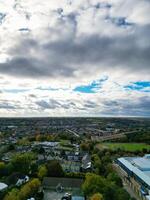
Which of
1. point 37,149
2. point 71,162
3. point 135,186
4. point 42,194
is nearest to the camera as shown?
point 42,194

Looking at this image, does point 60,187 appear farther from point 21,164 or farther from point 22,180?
point 21,164

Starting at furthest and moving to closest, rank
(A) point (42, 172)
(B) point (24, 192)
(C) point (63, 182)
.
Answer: (A) point (42, 172), (C) point (63, 182), (B) point (24, 192)

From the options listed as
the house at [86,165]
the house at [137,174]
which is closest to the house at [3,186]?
the house at [137,174]

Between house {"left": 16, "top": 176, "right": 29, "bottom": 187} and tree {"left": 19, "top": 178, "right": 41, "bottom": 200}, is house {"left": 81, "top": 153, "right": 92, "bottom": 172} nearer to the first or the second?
house {"left": 16, "top": 176, "right": 29, "bottom": 187}

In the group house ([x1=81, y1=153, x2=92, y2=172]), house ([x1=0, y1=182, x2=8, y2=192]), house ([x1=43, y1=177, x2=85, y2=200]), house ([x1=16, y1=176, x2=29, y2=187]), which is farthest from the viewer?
house ([x1=81, y1=153, x2=92, y2=172])

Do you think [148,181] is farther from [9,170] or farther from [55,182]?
[9,170]

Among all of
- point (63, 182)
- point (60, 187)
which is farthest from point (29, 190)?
point (63, 182)

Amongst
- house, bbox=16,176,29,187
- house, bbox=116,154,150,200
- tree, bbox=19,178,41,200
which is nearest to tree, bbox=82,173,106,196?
tree, bbox=19,178,41,200

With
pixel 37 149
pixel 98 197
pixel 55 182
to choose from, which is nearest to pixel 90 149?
pixel 37 149
